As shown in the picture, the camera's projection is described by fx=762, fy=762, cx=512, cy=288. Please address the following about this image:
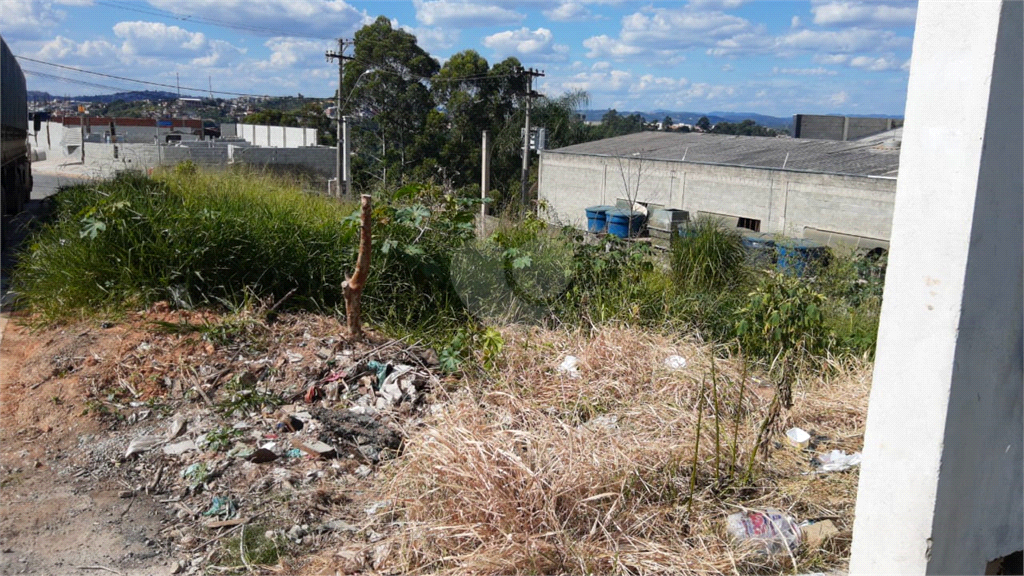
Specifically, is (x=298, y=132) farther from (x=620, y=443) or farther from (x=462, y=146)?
(x=620, y=443)

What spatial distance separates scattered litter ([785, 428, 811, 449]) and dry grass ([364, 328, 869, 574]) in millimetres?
81

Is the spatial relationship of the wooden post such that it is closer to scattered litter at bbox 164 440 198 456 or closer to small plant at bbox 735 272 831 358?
scattered litter at bbox 164 440 198 456

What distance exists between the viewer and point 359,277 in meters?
5.80

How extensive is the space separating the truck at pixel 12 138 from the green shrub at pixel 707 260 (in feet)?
38.9

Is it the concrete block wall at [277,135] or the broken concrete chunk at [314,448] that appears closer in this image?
the broken concrete chunk at [314,448]

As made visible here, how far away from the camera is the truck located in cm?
1457

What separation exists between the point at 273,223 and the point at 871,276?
7.47 metres

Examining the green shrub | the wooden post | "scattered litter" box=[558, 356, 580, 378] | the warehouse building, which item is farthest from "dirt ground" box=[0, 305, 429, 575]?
the warehouse building

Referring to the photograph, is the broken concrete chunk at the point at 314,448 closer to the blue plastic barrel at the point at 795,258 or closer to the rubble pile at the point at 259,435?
the rubble pile at the point at 259,435

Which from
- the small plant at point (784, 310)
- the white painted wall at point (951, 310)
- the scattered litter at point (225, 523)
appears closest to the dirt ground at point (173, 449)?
the scattered litter at point (225, 523)

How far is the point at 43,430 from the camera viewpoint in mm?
4902

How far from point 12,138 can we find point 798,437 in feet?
55.2

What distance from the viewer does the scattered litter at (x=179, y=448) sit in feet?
15.0

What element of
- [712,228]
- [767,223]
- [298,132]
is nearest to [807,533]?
[712,228]
